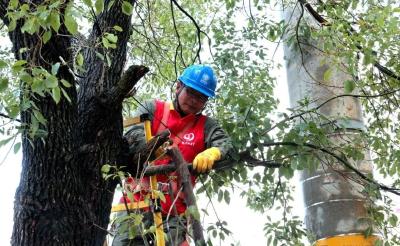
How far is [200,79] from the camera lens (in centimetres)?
337

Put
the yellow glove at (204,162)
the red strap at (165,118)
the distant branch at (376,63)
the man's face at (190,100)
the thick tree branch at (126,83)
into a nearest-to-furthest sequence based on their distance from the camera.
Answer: the thick tree branch at (126,83) → the yellow glove at (204,162) → the red strap at (165,118) → the man's face at (190,100) → the distant branch at (376,63)

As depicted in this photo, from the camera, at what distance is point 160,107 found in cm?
346

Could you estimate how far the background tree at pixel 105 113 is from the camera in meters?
2.35

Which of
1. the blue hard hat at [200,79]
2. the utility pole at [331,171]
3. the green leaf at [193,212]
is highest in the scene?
the blue hard hat at [200,79]

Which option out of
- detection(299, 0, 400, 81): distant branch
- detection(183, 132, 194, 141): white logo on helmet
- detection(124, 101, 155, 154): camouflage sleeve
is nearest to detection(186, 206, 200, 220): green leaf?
detection(124, 101, 155, 154): camouflage sleeve

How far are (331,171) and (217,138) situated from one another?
63cm

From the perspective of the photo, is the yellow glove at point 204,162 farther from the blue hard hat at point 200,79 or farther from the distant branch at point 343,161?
the blue hard hat at point 200,79

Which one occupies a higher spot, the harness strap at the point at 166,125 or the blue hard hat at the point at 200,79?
the blue hard hat at the point at 200,79

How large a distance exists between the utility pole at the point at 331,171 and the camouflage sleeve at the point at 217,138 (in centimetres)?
48

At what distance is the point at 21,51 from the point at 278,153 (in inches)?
51.8

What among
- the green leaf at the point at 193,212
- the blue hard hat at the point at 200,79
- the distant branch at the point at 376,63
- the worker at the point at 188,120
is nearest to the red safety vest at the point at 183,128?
the worker at the point at 188,120

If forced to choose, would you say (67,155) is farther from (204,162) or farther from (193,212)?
(193,212)

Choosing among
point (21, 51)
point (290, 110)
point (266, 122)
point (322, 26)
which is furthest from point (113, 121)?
point (322, 26)

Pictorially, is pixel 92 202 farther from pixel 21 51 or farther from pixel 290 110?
pixel 290 110
